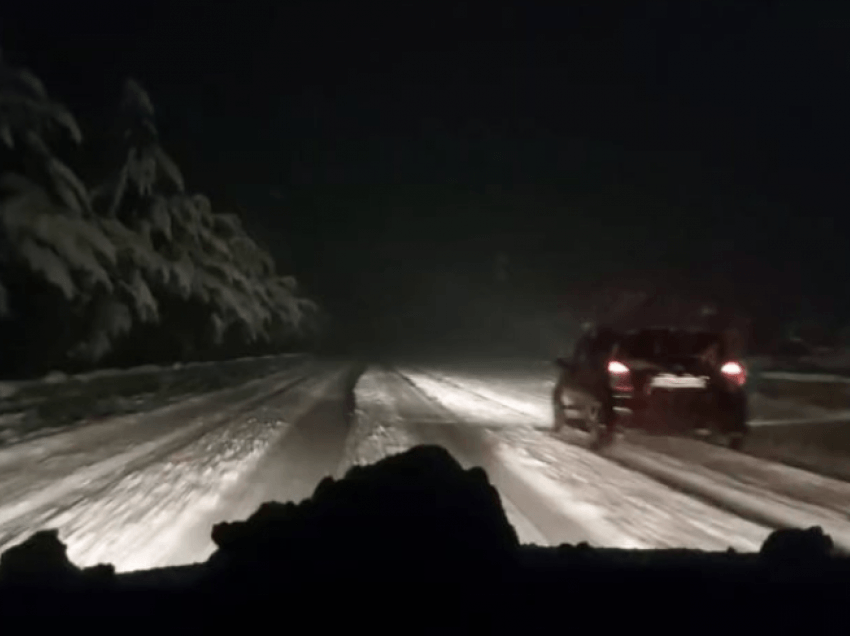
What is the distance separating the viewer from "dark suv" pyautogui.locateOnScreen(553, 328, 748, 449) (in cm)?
1634

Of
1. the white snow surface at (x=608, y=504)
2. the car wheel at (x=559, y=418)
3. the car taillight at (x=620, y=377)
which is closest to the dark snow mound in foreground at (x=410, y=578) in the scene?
the white snow surface at (x=608, y=504)

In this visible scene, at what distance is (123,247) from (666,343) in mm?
24119

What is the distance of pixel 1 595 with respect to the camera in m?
6.11

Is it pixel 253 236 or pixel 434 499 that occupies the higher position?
pixel 253 236

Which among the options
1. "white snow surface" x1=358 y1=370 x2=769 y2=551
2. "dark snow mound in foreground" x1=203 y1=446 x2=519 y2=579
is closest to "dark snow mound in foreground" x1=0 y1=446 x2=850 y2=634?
"dark snow mound in foreground" x1=203 y1=446 x2=519 y2=579

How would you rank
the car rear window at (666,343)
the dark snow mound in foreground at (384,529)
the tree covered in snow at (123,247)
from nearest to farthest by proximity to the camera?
the dark snow mound in foreground at (384,529), the car rear window at (666,343), the tree covered in snow at (123,247)

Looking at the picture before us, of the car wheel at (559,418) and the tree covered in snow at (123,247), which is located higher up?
the tree covered in snow at (123,247)

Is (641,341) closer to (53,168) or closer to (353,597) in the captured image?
(353,597)

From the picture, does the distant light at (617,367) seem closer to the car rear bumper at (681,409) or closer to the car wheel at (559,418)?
the car rear bumper at (681,409)

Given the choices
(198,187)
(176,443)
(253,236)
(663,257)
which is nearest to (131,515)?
(176,443)

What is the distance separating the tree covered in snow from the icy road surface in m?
8.29

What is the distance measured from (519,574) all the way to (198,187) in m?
52.7

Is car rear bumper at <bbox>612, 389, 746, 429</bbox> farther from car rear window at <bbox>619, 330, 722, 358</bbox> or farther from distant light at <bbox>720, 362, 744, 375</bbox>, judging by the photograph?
car rear window at <bbox>619, 330, 722, 358</bbox>

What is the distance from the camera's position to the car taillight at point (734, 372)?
16562 mm
